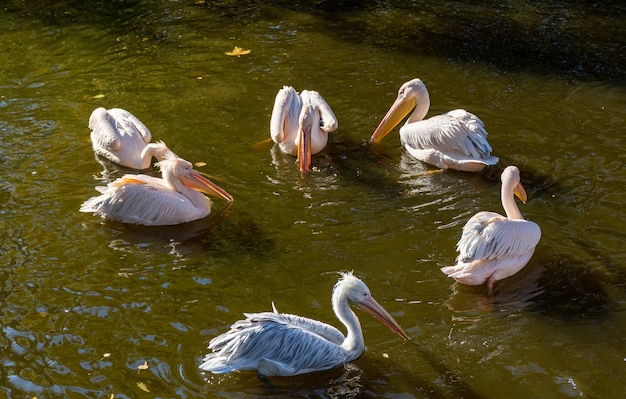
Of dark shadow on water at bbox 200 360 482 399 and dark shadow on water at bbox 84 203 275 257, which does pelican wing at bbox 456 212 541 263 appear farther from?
dark shadow on water at bbox 84 203 275 257

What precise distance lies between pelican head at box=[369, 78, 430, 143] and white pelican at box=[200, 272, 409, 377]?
2721mm

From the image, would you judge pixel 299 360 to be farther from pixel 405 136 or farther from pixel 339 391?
pixel 405 136

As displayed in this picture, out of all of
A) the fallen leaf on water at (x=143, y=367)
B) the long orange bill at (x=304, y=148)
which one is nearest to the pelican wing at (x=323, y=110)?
the long orange bill at (x=304, y=148)

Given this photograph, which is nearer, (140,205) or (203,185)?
(140,205)

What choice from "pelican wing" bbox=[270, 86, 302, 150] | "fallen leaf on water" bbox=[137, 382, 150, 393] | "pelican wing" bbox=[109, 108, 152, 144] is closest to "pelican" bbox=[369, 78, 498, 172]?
"pelican wing" bbox=[270, 86, 302, 150]

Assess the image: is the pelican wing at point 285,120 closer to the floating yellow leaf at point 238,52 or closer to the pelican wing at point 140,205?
the pelican wing at point 140,205

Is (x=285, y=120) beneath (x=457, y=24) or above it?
beneath

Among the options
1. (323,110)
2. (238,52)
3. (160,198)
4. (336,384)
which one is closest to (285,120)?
(323,110)

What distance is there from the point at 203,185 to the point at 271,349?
76.1 inches

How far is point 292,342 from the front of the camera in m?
4.00

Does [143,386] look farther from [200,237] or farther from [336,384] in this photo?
[200,237]

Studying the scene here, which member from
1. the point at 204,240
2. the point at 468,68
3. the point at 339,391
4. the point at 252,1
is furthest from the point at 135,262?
the point at 252,1

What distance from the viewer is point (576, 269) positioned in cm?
487

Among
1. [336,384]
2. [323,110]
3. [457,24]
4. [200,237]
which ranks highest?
[457,24]
